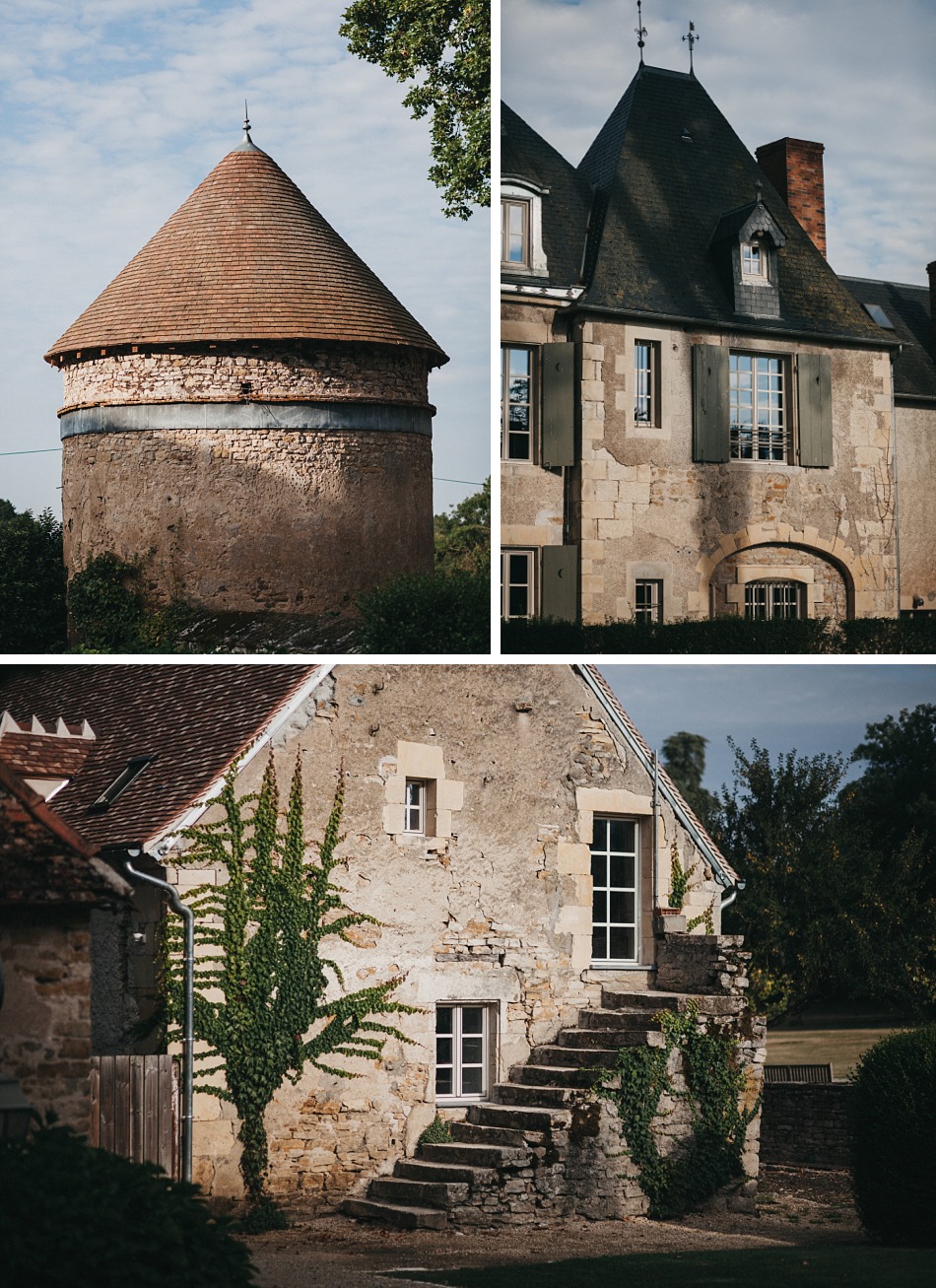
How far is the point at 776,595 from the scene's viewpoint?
571 inches

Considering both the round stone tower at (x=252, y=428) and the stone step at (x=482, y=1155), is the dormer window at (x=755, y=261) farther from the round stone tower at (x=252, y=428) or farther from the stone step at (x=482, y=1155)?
the stone step at (x=482, y=1155)

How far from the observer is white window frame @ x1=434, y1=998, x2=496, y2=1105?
1496 centimetres

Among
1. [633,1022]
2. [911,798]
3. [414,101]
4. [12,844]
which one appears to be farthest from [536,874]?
[911,798]

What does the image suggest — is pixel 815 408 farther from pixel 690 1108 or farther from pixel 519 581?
pixel 690 1108

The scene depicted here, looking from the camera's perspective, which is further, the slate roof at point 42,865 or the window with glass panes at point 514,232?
the window with glass panes at point 514,232

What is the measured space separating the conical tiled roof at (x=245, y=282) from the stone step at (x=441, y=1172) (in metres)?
8.41

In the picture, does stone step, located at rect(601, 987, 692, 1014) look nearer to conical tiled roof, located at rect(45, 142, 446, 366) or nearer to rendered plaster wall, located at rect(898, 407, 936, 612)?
rendered plaster wall, located at rect(898, 407, 936, 612)

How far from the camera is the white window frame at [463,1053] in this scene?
49.1ft

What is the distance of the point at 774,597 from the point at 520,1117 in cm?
545

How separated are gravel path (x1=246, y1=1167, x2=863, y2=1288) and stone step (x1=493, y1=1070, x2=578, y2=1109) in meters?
1.10

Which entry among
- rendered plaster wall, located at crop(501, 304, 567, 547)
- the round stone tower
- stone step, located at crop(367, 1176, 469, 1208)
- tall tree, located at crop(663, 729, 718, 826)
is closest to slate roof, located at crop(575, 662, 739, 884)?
the round stone tower

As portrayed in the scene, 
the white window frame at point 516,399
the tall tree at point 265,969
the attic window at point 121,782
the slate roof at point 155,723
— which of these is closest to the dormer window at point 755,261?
the white window frame at point 516,399

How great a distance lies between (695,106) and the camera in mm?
15867

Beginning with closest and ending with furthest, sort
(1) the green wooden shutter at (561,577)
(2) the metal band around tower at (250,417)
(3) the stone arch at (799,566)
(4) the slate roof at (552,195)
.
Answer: (1) the green wooden shutter at (561,577) < (4) the slate roof at (552,195) < (3) the stone arch at (799,566) < (2) the metal band around tower at (250,417)
